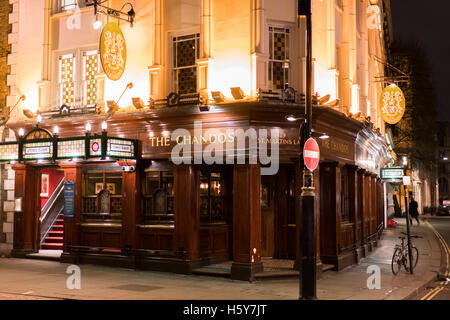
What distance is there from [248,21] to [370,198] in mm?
11669

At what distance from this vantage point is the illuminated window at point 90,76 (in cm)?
→ 1769

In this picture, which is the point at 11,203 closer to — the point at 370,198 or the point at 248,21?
the point at 248,21

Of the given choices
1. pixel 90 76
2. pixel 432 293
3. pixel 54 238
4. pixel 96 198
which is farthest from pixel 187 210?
pixel 54 238

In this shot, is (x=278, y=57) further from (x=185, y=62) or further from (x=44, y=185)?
(x=44, y=185)

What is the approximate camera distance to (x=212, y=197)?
16656 millimetres

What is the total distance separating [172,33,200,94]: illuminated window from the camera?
15906 mm

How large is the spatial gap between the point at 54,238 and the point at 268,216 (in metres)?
8.76

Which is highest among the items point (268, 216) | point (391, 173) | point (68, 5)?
point (68, 5)

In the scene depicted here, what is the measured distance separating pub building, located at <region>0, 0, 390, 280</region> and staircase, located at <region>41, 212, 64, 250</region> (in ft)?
3.27

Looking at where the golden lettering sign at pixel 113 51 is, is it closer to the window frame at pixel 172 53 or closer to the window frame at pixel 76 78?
the window frame at pixel 172 53

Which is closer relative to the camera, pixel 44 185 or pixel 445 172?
pixel 44 185

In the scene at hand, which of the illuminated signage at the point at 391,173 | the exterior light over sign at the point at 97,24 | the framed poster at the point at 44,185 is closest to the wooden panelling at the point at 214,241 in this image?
the exterior light over sign at the point at 97,24

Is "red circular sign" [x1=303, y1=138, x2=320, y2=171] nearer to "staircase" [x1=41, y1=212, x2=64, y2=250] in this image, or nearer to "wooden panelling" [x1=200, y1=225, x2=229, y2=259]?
"wooden panelling" [x1=200, y1=225, x2=229, y2=259]

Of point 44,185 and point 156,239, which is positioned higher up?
point 44,185
